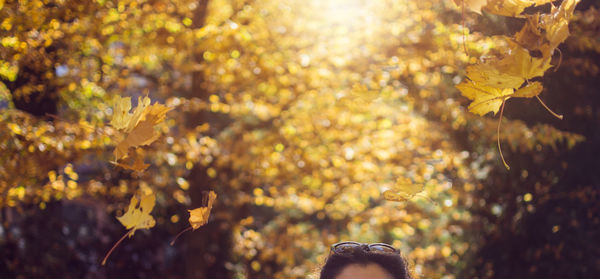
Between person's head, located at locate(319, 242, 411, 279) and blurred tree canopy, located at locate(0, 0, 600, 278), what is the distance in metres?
2.88

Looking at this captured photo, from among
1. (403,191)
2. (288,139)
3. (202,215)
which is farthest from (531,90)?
(288,139)

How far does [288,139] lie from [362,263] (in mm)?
5037

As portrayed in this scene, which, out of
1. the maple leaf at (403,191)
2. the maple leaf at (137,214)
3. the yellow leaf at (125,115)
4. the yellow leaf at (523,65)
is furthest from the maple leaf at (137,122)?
the yellow leaf at (523,65)

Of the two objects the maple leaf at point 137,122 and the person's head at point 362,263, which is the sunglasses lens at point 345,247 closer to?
the person's head at point 362,263

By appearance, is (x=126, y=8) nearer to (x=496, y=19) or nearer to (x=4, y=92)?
(x=4, y=92)

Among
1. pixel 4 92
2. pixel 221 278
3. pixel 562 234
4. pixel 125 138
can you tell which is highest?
pixel 125 138

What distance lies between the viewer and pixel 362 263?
230 cm

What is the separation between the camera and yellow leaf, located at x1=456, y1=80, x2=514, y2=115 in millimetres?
1865

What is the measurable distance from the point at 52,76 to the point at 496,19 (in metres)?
4.37

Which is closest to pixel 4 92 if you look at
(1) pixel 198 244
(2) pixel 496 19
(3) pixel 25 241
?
(3) pixel 25 241

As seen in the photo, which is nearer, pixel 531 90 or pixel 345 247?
pixel 531 90

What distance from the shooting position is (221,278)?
8.62m

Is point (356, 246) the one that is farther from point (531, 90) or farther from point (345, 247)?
point (531, 90)

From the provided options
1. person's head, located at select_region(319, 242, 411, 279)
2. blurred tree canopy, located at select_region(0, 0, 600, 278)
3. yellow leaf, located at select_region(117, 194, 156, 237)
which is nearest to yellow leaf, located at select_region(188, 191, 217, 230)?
yellow leaf, located at select_region(117, 194, 156, 237)
